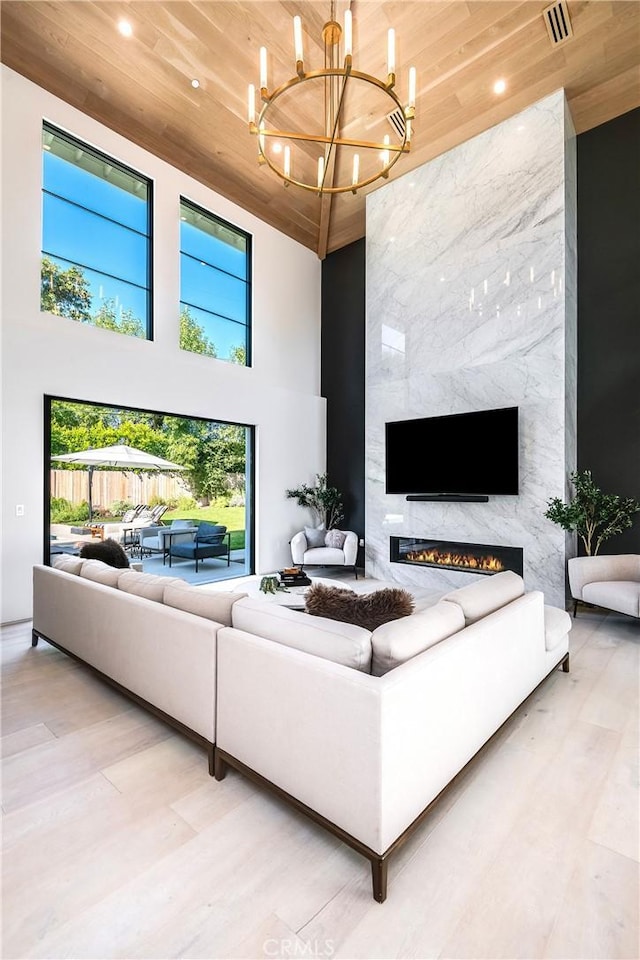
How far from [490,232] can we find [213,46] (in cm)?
354

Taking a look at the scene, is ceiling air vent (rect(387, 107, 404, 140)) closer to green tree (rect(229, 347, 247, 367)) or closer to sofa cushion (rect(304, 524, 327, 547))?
green tree (rect(229, 347, 247, 367))

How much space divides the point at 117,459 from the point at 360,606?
4300mm

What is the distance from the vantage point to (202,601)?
7.59ft

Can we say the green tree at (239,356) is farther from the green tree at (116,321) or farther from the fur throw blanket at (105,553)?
the fur throw blanket at (105,553)

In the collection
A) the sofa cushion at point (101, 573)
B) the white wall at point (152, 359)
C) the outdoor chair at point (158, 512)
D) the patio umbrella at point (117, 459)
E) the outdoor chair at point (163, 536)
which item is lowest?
the outdoor chair at point (163, 536)

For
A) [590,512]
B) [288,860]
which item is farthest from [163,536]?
[590,512]

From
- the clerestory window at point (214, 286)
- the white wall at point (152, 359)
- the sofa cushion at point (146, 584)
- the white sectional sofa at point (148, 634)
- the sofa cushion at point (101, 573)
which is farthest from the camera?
the clerestory window at point (214, 286)

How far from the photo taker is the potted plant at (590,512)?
4.77 meters

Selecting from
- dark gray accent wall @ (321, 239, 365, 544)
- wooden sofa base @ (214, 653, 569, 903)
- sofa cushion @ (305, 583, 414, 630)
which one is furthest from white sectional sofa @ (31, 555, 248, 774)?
dark gray accent wall @ (321, 239, 365, 544)

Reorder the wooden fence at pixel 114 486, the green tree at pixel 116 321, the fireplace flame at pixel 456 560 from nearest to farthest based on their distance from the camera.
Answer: the wooden fence at pixel 114 486 → the green tree at pixel 116 321 → the fireplace flame at pixel 456 560

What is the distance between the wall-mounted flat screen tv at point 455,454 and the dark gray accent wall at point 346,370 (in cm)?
105

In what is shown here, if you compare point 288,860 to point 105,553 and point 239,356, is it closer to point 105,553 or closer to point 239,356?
point 105,553

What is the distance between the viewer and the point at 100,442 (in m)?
5.25

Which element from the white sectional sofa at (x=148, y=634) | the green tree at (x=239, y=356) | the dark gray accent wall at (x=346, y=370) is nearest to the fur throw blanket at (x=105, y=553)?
the white sectional sofa at (x=148, y=634)
